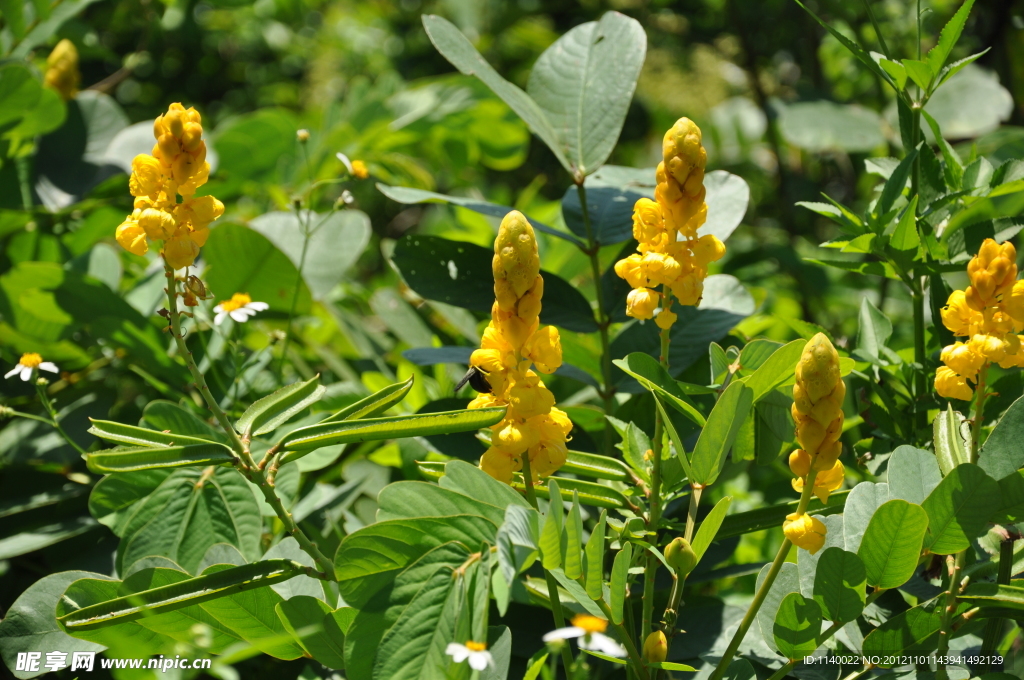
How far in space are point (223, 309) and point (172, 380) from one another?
0.18 m

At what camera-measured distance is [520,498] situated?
0.58m

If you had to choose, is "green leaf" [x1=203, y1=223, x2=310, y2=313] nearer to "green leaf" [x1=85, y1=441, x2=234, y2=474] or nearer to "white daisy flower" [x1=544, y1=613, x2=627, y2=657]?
"green leaf" [x1=85, y1=441, x2=234, y2=474]

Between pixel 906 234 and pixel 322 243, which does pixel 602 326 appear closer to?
pixel 906 234

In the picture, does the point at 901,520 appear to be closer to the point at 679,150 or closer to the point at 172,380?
the point at 679,150

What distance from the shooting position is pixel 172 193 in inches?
24.3

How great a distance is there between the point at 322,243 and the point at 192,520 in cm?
52

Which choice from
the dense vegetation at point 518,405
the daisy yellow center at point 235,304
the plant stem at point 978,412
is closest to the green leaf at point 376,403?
the dense vegetation at point 518,405

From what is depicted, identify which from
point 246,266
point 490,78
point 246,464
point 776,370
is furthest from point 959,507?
point 246,266

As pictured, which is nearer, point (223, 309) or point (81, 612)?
point (81, 612)

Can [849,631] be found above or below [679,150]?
below

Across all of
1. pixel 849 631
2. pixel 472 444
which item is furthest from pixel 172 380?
pixel 849 631

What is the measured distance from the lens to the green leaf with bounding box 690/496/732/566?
563mm

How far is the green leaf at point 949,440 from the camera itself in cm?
64

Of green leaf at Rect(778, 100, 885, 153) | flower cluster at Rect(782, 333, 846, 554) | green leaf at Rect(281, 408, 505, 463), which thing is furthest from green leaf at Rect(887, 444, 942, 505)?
green leaf at Rect(778, 100, 885, 153)
